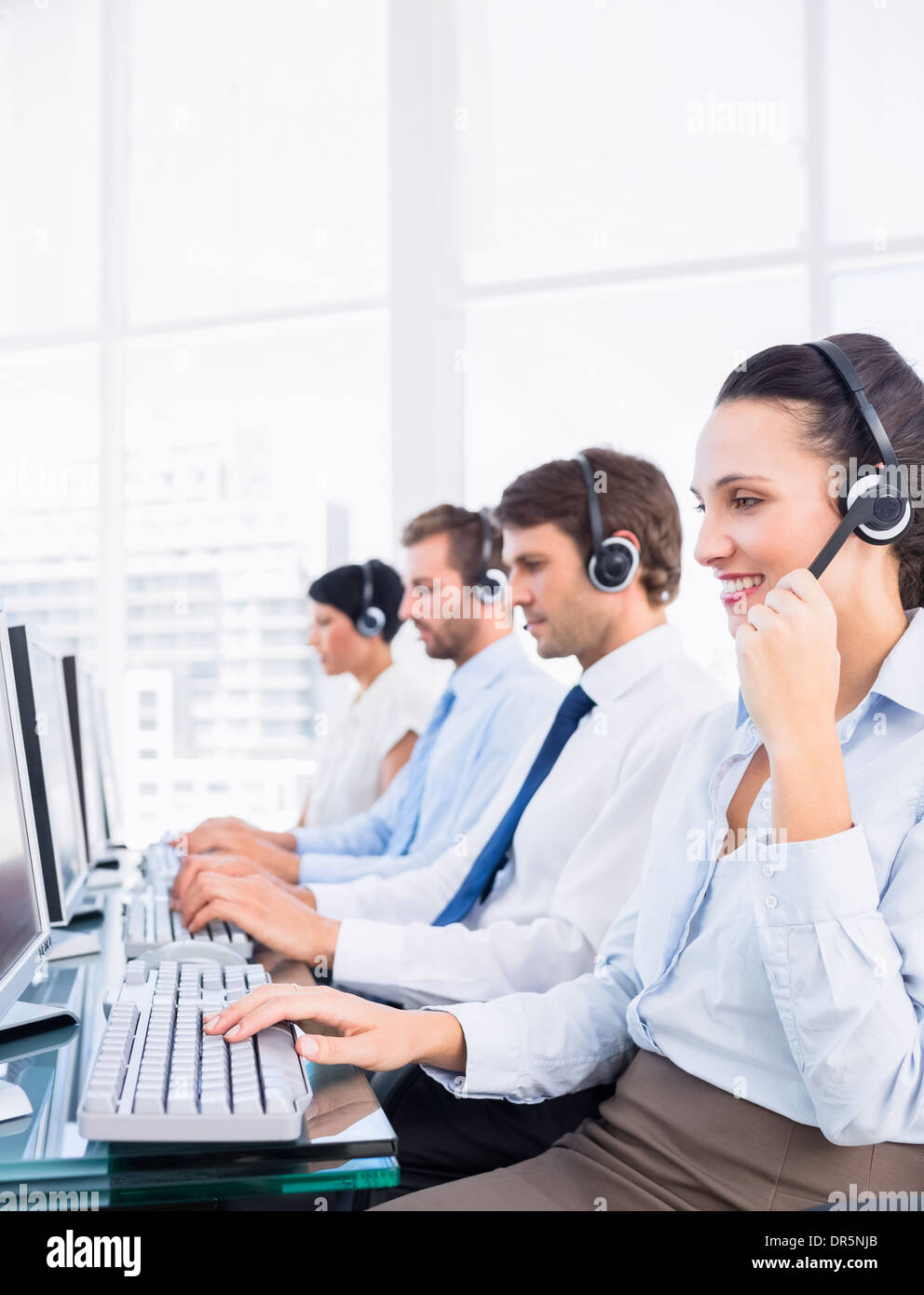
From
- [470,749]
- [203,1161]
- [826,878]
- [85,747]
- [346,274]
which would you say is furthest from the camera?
[346,274]

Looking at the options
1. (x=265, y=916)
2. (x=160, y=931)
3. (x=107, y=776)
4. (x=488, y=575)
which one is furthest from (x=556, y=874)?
(x=107, y=776)

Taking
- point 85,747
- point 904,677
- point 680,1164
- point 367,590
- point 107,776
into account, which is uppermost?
point 367,590

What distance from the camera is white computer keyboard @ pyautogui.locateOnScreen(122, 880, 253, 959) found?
1393mm

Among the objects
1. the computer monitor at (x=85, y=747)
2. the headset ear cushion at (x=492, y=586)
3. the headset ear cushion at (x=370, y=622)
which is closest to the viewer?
the computer monitor at (x=85, y=747)

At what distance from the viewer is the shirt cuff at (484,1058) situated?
1.07m

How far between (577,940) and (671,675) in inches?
17.4

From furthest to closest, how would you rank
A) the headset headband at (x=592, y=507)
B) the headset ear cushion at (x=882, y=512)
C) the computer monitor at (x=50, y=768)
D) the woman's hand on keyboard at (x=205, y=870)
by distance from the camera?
the headset headband at (x=592, y=507), the woman's hand on keyboard at (x=205, y=870), the computer monitor at (x=50, y=768), the headset ear cushion at (x=882, y=512)

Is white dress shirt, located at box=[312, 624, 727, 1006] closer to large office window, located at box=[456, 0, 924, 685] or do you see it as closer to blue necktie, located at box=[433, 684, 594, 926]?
blue necktie, located at box=[433, 684, 594, 926]

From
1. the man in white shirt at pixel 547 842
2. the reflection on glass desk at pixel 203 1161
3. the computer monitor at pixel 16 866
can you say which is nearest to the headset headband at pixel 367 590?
the man in white shirt at pixel 547 842

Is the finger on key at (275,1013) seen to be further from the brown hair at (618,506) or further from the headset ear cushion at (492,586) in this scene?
the headset ear cushion at (492,586)

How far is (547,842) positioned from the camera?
5.21 ft

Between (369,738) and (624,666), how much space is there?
1.46 meters

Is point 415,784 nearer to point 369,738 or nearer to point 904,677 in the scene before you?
point 369,738

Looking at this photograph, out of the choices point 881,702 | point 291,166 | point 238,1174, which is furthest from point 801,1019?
point 291,166
